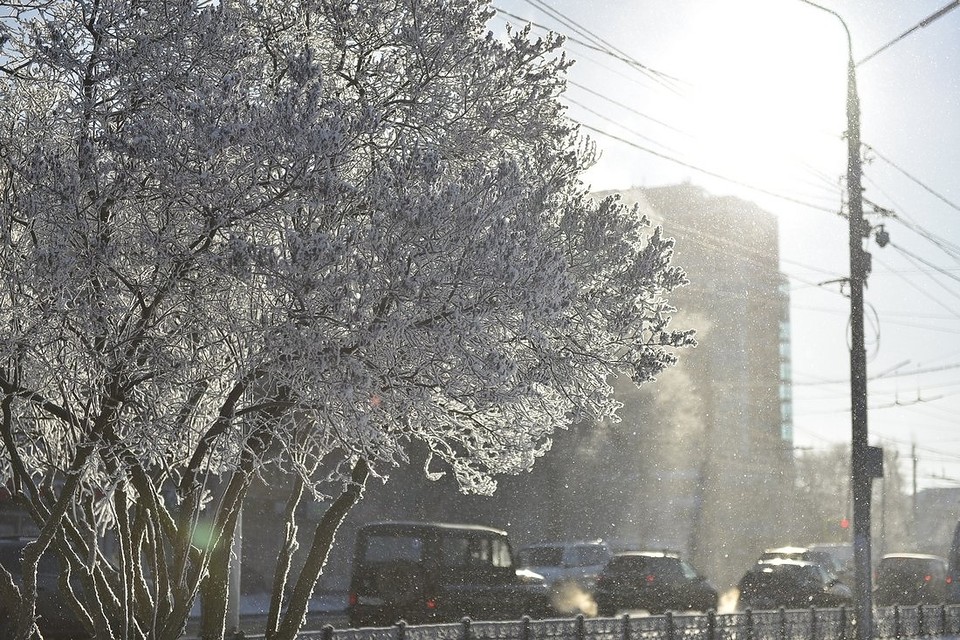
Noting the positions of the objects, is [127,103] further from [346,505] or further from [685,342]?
[685,342]

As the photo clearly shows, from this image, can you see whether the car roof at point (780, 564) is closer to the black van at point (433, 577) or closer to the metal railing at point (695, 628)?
the metal railing at point (695, 628)

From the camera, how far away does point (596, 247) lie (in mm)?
9750

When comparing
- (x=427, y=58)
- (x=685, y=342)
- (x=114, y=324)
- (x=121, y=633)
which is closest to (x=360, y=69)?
(x=427, y=58)

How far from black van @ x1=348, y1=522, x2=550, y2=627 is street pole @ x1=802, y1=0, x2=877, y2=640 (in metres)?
6.85

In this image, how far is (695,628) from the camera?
17750mm

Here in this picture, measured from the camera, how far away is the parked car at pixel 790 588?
1104 inches

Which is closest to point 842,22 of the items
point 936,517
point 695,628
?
point 695,628

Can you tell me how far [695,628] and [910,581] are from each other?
2253 cm

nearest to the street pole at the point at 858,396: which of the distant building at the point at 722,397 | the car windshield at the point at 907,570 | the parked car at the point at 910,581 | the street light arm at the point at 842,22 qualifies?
the street light arm at the point at 842,22

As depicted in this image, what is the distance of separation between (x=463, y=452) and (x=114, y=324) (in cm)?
2990

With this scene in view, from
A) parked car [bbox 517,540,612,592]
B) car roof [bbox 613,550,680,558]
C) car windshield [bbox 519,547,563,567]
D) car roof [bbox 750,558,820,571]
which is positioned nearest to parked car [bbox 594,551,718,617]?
car roof [bbox 613,550,680,558]

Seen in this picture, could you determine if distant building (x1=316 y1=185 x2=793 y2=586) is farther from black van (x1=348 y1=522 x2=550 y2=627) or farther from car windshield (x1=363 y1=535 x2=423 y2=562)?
car windshield (x1=363 y1=535 x2=423 y2=562)

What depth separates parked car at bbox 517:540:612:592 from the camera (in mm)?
26891

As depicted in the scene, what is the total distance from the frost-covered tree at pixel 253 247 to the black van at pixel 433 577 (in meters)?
11.2
